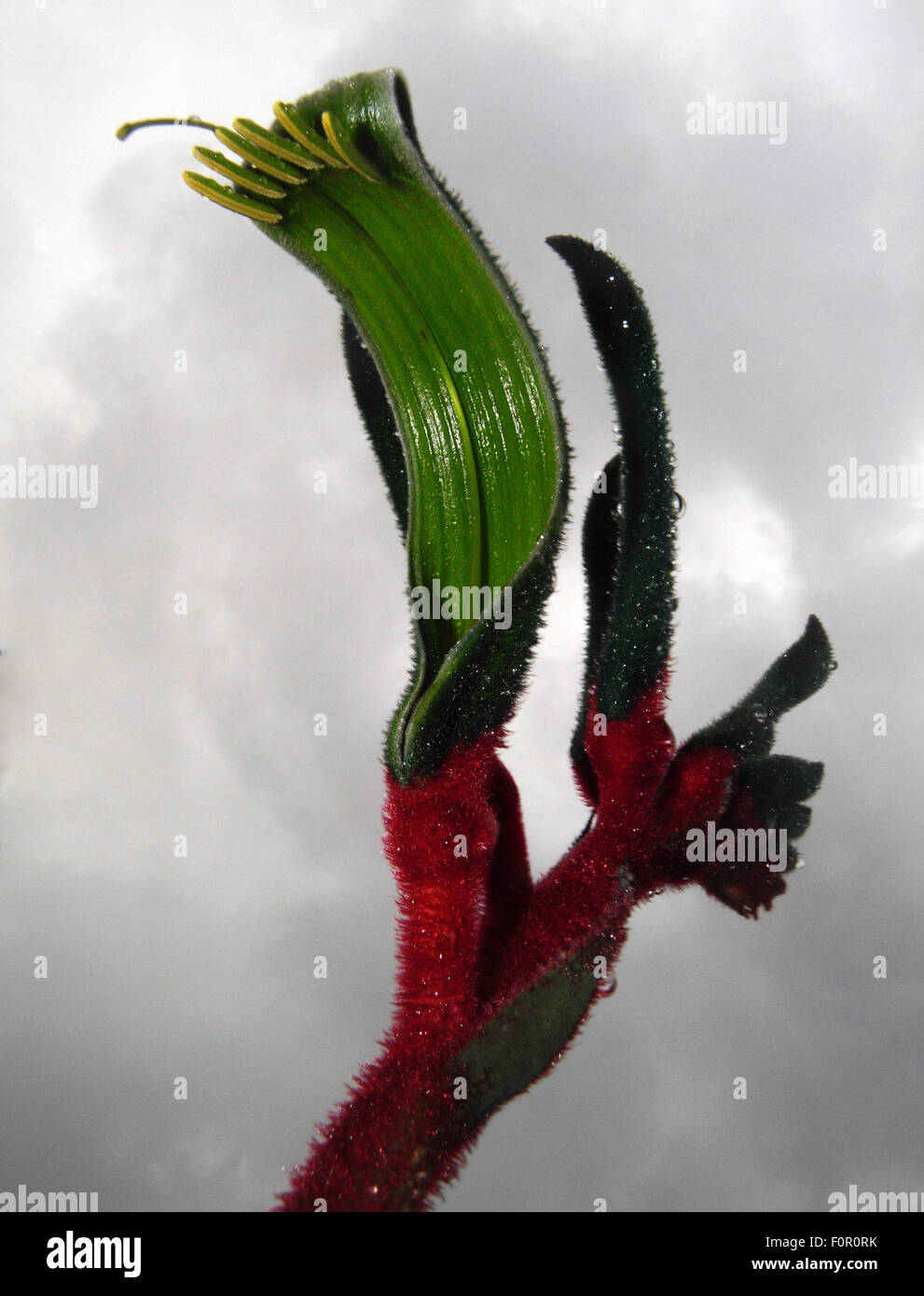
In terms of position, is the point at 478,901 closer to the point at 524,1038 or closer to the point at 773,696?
the point at 524,1038

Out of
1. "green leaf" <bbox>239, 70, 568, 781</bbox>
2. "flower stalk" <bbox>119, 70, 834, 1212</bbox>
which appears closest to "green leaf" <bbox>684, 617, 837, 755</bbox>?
"flower stalk" <bbox>119, 70, 834, 1212</bbox>

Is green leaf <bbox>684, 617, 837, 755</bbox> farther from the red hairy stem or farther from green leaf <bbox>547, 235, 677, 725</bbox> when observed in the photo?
green leaf <bbox>547, 235, 677, 725</bbox>

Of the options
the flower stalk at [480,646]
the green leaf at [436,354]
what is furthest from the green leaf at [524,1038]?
the green leaf at [436,354]

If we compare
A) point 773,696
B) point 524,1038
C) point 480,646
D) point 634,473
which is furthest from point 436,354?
point 524,1038

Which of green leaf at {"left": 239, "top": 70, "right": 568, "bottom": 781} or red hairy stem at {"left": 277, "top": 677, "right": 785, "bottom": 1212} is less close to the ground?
green leaf at {"left": 239, "top": 70, "right": 568, "bottom": 781}

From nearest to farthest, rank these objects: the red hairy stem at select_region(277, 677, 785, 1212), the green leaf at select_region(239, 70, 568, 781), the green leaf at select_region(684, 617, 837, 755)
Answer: the red hairy stem at select_region(277, 677, 785, 1212) < the green leaf at select_region(239, 70, 568, 781) < the green leaf at select_region(684, 617, 837, 755)

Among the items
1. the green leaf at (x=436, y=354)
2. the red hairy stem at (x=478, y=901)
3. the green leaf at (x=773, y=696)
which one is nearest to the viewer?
the red hairy stem at (x=478, y=901)

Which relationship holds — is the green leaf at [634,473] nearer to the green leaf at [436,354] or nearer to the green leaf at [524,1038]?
the green leaf at [436,354]

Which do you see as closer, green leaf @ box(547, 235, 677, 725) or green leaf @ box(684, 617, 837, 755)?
green leaf @ box(547, 235, 677, 725)

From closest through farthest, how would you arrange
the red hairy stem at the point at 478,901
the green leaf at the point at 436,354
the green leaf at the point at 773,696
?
the red hairy stem at the point at 478,901 < the green leaf at the point at 436,354 < the green leaf at the point at 773,696

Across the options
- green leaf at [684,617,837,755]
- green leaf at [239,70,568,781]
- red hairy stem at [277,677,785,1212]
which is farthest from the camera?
green leaf at [684,617,837,755]

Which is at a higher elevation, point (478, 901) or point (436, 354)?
point (436, 354)
